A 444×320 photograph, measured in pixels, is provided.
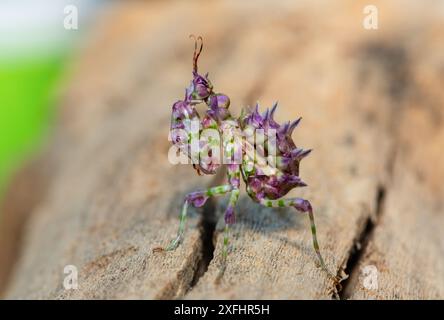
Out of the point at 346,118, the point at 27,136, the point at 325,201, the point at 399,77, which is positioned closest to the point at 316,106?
the point at 346,118

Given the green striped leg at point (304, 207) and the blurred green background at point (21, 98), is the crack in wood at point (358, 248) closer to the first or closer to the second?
the green striped leg at point (304, 207)

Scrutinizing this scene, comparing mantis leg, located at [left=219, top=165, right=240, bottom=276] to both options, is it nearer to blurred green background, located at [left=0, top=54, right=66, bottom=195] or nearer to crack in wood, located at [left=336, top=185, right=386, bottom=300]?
crack in wood, located at [left=336, top=185, right=386, bottom=300]

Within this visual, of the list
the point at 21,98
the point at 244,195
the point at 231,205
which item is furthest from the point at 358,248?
the point at 21,98

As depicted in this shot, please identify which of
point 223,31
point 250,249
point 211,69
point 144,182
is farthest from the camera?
point 223,31

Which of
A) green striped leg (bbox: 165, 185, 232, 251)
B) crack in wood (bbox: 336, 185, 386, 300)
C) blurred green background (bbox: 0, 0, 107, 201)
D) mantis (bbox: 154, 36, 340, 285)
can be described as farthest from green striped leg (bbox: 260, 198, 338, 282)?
blurred green background (bbox: 0, 0, 107, 201)

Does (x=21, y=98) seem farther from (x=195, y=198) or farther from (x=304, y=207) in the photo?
(x=304, y=207)
